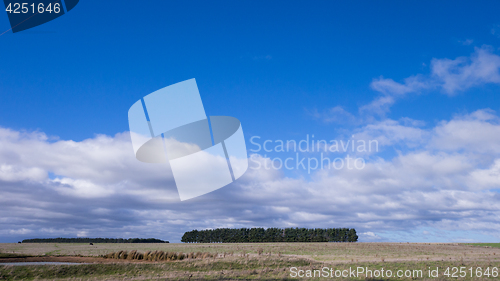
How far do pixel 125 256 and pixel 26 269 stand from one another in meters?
13.3

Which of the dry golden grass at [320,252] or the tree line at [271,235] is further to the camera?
the tree line at [271,235]

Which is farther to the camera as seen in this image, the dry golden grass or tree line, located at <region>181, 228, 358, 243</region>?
tree line, located at <region>181, 228, 358, 243</region>

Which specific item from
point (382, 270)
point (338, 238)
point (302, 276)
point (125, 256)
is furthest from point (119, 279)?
point (338, 238)

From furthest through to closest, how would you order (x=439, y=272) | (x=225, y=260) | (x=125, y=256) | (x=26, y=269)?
(x=125, y=256) → (x=225, y=260) → (x=26, y=269) → (x=439, y=272)

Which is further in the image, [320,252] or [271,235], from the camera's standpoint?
[271,235]

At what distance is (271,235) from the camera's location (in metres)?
167

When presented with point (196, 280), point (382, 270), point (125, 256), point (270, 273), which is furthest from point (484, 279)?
point (125, 256)

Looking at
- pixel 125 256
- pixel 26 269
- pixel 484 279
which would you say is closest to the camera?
pixel 484 279

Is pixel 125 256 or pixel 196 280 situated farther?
pixel 125 256

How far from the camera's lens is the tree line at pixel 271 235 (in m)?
160

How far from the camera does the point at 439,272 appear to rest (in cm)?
2980

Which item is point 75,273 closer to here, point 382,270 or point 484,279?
point 382,270

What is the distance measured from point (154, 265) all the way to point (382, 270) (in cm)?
2118

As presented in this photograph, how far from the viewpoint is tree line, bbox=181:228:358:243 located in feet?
525
